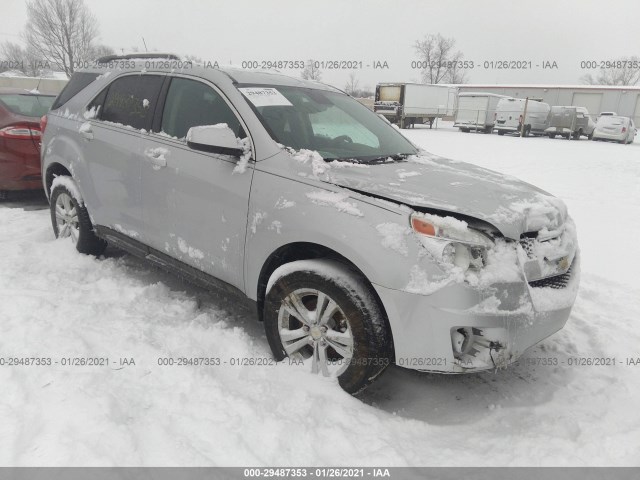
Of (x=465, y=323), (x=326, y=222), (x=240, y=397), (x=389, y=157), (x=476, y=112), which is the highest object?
(x=476, y=112)

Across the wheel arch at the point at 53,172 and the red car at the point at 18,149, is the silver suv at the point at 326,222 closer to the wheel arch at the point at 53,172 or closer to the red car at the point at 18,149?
the wheel arch at the point at 53,172

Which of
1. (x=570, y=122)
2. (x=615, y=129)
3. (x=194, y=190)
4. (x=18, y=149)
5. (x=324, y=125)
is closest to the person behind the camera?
(x=194, y=190)

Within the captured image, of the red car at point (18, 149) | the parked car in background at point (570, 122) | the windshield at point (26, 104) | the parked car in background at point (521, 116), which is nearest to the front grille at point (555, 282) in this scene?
the red car at point (18, 149)

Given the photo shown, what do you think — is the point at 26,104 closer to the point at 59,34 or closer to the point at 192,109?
the point at 192,109

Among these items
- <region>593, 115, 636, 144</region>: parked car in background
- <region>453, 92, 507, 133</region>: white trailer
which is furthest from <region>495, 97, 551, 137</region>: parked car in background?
<region>593, 115, 636, 144</region>: parked car in background

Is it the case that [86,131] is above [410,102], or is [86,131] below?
below

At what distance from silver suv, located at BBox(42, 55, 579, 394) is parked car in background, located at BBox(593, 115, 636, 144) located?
23.6 meters

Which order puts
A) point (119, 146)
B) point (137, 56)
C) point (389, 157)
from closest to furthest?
1. point (389, 157)
2. point (119, 146)
3. point (137, 56)

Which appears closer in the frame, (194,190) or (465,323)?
(465,323)

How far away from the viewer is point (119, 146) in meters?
3.62

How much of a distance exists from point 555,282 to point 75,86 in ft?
15.0

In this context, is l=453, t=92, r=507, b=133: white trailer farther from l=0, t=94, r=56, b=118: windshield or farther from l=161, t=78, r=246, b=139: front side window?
l=161, t=78, r=246, b=139: front side window

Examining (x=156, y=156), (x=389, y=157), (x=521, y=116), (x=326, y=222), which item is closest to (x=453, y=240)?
(x=326, y=222)

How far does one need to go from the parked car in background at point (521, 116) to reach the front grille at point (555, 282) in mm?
23726
